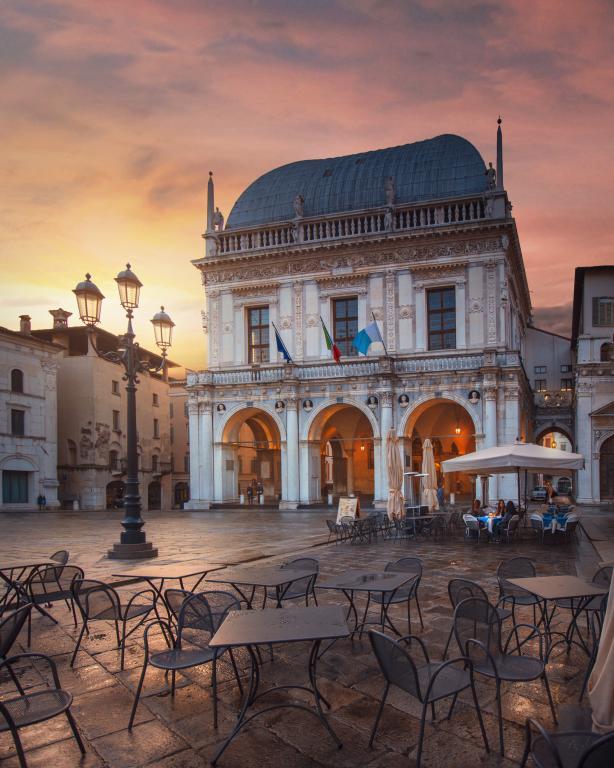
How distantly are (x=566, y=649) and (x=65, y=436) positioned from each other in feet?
135

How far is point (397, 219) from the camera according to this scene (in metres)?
31.8

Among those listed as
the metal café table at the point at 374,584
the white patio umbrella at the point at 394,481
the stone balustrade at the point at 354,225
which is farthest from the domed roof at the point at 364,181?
the metal café table at the point at 374,584

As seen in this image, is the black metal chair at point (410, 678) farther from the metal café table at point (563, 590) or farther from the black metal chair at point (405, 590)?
the black metal chair at point (405, 590)

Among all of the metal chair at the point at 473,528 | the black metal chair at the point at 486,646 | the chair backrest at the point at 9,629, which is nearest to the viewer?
the black metal chair at the point at 486,646

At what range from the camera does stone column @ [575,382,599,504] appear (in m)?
30.9

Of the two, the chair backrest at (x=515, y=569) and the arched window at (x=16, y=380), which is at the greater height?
the arched window at (x=16, y=380)

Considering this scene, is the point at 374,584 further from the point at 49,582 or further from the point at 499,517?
the point at 499,517

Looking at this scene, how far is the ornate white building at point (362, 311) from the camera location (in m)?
29.8

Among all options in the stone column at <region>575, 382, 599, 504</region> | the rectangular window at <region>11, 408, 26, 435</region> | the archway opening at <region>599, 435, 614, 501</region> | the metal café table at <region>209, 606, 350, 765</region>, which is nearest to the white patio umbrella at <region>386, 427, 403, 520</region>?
the metal café table at <region>209, 606, 350, 765</region>

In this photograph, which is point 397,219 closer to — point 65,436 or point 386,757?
point 65,436

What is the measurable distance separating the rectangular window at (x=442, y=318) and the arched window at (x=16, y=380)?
2506 cm

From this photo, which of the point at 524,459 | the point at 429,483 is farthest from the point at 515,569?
the point at 429,483

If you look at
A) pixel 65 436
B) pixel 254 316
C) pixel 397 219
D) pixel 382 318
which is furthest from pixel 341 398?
pixel 65 436

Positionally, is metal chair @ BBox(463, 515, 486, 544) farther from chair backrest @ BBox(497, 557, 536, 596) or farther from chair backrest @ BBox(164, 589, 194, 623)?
chair backrest @ BBox(164, 589, 194, 623)
